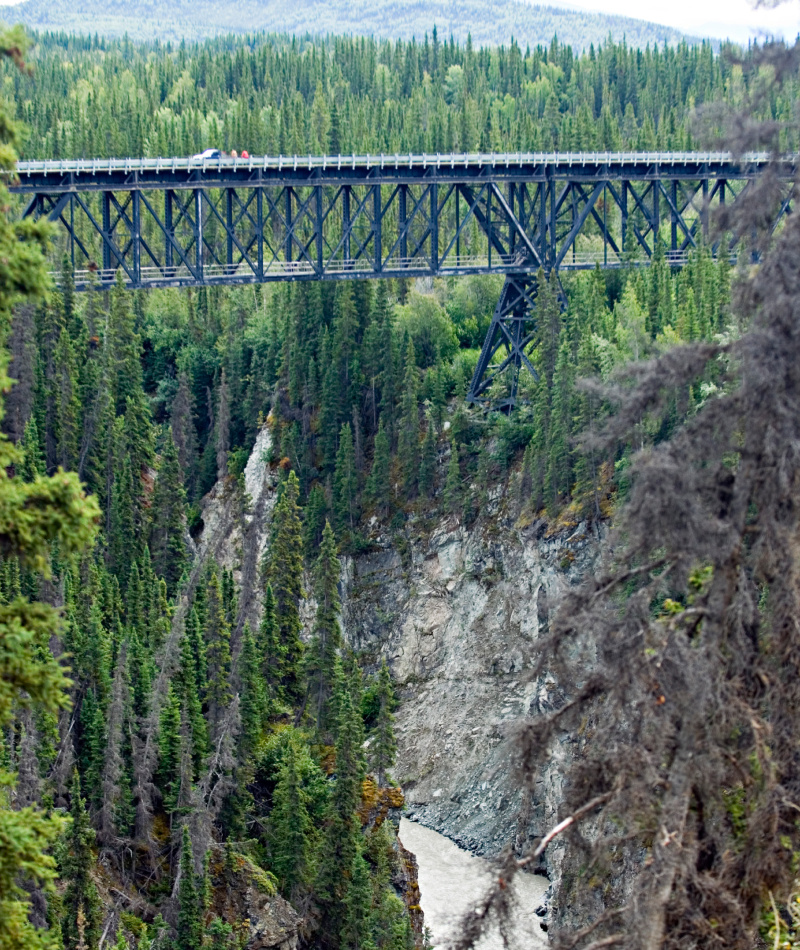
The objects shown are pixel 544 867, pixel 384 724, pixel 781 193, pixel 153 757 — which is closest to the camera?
pixel 781 193

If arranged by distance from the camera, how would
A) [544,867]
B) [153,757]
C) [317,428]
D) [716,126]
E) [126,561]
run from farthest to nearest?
1. [317,428]
2. [126,561]
3. [544,867]
4. [153,757]
5. [716,126]

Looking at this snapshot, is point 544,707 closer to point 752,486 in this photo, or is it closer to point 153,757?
point 153,757

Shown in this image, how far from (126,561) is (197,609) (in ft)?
64.3

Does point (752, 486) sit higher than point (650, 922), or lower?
higher

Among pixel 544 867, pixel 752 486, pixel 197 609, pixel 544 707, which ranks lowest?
pixel 544 867

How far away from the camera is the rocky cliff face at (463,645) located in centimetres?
8106

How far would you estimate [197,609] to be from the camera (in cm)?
7288

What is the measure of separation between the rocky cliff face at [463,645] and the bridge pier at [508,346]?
7.46 metres

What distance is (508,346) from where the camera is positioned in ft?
328

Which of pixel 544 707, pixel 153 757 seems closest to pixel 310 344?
pixel 544 707

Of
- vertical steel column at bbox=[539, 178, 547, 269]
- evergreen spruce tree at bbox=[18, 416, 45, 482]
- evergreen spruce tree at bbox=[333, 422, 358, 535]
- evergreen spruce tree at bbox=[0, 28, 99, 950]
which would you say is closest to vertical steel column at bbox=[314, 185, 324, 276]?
vertical steel column at bbox=[539, 178, 547, 269]

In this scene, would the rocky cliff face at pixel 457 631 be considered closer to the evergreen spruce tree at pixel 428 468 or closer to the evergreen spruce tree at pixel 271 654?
the evergreen spruce tree at pixel 428 468

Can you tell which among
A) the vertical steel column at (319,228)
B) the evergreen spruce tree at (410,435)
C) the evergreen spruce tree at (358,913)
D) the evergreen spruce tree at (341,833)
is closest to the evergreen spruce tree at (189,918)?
the evergreen spruce tree at (358,913)

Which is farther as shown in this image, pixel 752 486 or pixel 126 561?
pixel 126 561
